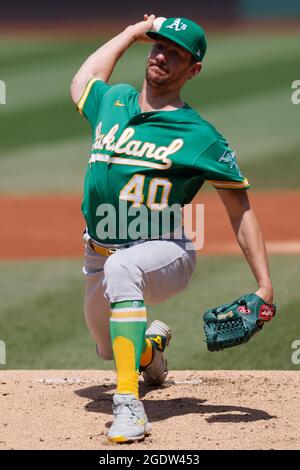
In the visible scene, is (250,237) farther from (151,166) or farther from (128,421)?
(128,421)

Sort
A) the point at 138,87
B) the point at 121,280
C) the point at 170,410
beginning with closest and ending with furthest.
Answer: the point at 121,280 → the point at 170,410 → the point at 138,87

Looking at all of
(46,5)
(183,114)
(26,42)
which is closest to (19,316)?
(183,114)

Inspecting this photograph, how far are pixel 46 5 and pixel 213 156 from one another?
2558 centimetres

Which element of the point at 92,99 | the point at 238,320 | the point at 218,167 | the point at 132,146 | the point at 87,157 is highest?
the point at 87,157

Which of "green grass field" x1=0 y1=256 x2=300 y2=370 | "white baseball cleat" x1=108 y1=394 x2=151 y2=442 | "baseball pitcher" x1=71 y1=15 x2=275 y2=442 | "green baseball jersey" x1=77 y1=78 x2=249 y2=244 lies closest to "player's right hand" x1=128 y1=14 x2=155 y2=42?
"baseball pitcher" x1=71 y1=15 x2=275 y2=442

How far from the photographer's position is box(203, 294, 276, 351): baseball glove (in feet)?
15.8

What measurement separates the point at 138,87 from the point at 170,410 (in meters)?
12.9

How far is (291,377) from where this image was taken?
5961 mm

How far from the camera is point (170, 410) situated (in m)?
5.32

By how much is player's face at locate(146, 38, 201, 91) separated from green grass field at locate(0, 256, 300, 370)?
2.27 m

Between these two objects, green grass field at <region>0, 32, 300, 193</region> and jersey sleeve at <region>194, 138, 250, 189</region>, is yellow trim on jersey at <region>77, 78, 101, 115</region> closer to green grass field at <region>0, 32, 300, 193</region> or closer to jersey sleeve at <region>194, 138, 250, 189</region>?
jersey sleeve at <region>194, 138, 250, 189</region>

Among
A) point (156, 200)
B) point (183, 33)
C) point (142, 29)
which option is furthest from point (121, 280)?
point (142, 29)

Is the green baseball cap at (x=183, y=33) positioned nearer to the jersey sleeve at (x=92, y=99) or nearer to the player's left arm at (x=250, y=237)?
the jersey sleeve at (x=92, y=99)

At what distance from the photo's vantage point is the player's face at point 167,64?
500 cm
